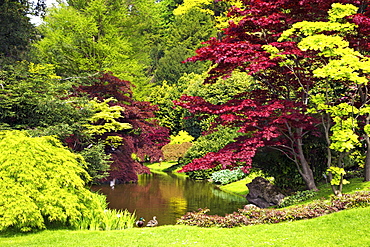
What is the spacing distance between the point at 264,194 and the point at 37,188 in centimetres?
951

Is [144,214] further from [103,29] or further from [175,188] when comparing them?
[103,29]

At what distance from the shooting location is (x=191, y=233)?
9.41m

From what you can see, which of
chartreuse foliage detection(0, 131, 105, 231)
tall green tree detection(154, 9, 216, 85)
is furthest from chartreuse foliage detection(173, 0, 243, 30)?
chartreuse foliage detection(0, 131, 105, 231)

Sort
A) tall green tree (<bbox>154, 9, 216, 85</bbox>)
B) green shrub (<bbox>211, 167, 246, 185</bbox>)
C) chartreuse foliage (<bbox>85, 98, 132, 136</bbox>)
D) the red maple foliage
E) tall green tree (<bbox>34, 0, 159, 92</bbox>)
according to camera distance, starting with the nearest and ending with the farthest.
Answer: chartreuse foliage (<bbox>85, 98, 132, 136</bbox>)
the red maple foliage
tall green tree (<bbox>34, 0, 159, 92</bbox>)
green shrub (<bbox>211, 167, 246, 185</bbox>)
tall green tree (<bbox>154, 9, 216, 85</bbox>)

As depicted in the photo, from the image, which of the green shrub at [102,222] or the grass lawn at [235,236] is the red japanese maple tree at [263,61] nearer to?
the green shrub at [102,222]

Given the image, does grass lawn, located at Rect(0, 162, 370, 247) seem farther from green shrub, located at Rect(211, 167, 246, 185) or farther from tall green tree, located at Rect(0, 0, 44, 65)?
green shrub, located at Rect(211, 167, 246, 185)

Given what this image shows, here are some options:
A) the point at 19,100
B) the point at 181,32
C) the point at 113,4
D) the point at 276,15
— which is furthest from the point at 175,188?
the point at 181,32

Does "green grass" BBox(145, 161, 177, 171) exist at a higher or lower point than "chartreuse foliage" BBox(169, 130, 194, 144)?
lower

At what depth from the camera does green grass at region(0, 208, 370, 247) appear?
781cm

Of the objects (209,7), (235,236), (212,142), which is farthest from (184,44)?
(235,236)

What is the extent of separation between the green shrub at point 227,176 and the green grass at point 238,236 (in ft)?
53.4

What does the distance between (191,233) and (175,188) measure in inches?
583

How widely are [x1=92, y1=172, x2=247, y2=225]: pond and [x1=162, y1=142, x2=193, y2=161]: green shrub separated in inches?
331

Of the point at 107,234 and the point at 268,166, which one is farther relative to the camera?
the point at 268,166
